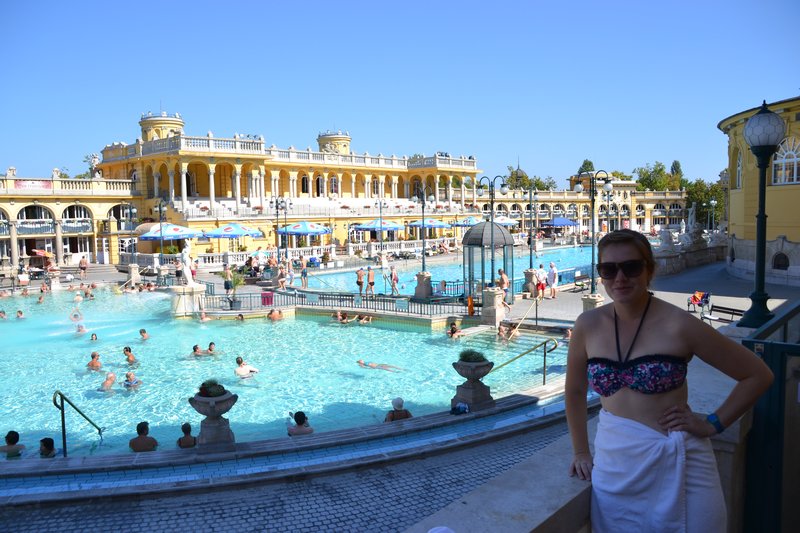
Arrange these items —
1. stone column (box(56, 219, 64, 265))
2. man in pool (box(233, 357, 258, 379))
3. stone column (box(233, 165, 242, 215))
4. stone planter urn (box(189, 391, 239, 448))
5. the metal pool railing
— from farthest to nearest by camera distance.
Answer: stone column (box(233, 165, 242, 215)) → stone column (box(56, 219, 64, 265)) → the metal pool railing → man in pool (box(233, 357, 258, 379)) → stone planter urn (box(189, 391, 239, 448))

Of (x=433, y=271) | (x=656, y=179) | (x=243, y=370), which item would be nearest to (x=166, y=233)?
(x=433, y=271)

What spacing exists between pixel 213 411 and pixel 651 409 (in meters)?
7.46

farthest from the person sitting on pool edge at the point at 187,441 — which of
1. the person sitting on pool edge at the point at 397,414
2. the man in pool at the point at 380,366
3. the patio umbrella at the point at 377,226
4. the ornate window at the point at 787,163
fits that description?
the patio umbrella at the point at 377,226

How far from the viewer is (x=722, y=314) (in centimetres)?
1895

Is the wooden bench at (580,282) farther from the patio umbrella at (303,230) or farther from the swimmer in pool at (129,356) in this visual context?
the patio umbrella at (303,230)

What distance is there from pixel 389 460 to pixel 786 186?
2471 centimetres

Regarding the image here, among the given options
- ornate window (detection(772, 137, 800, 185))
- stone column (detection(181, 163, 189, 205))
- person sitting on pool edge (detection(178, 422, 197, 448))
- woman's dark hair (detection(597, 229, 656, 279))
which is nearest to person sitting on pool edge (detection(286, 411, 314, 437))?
person sitting on pool edge (detection(178, 422, 197, 448))

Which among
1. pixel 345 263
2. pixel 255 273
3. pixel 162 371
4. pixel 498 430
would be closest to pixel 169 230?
pixel 255 273

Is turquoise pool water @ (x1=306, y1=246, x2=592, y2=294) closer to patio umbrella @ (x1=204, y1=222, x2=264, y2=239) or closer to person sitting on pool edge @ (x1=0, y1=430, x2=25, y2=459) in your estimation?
patio umbrella @ (x1=204, y1=222, x2=264, y2=239)

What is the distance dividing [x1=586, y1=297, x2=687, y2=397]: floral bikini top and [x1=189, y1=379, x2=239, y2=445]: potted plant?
286 inches

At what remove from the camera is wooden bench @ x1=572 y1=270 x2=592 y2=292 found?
2602cm

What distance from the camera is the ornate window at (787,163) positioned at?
25.8 meters

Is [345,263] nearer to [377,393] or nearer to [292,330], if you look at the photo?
[292,330]

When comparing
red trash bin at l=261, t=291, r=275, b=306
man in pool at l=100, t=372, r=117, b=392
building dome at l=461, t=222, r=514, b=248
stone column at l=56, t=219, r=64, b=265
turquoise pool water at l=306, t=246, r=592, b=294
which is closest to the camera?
man in pool at l=100, t=372, r=117, b=392
